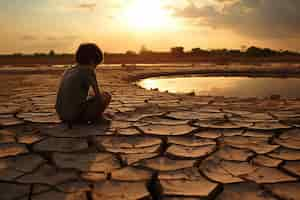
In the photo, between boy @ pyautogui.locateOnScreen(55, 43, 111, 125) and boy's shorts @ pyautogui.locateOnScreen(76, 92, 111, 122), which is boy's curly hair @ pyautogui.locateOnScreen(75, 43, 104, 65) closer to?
boy @ pyautogui.locateOnScreen(55, 43, 111, 125)

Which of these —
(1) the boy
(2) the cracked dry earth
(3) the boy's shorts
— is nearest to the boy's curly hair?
(1) the boy

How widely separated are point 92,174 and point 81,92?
43.9 inches

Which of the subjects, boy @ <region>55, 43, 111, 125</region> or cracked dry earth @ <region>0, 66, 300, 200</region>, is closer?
cracked dry earth @ <region>0, 66, 300, 200</region>

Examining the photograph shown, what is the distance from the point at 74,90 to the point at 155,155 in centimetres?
103

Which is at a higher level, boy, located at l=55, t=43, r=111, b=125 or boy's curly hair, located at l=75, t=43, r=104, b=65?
boy's curly hair, located at l=75, t=43, r=104, b=65

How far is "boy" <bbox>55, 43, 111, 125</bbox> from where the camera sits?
2.74 metres

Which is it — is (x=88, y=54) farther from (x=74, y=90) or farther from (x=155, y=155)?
(x=155, y=155)

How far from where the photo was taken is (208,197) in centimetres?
155

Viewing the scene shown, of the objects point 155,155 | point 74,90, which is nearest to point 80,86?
point 74,90

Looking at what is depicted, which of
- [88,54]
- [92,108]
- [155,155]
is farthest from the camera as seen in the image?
[92,108]

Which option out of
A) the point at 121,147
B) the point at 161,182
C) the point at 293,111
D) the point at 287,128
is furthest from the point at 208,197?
the point at 293,111

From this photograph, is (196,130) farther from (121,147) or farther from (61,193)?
(61,193)

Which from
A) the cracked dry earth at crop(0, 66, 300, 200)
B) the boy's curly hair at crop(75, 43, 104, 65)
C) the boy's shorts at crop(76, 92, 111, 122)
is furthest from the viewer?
the boy's shorts at crop(76, 92, 111, 122)

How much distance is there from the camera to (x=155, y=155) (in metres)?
2.13
